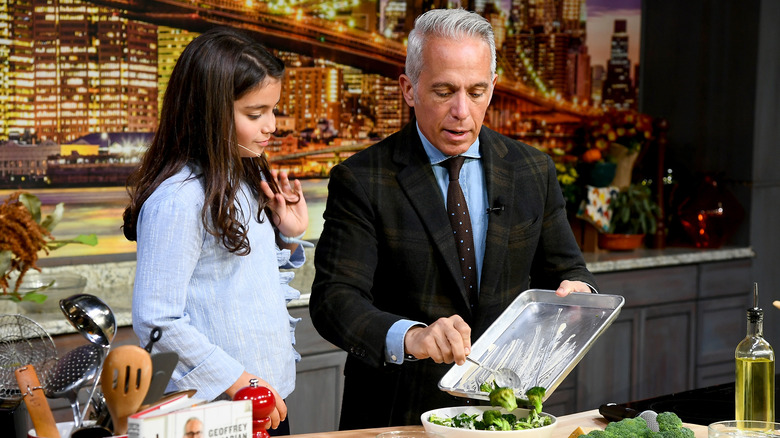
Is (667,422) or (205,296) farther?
(205,296)

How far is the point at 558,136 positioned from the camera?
14.7ft

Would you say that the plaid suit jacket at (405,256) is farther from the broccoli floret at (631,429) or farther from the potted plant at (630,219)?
the potted plant at (630,219)

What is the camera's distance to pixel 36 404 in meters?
1.30

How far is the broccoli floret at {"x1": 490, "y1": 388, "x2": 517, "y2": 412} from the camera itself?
1.55 meters

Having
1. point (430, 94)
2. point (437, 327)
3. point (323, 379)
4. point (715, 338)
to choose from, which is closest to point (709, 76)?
point (715, 338)

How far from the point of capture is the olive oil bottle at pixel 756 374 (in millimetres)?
1758

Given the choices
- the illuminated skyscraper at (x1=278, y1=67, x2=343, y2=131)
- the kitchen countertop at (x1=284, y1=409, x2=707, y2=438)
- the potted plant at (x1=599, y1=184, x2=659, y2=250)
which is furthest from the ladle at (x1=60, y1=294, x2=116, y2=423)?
the potted plant at (x1=599, y1=184, x2=659, y2=250)

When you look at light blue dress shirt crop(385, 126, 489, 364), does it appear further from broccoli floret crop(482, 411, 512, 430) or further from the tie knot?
broccoli floret crop(482, 411, 512, 430)

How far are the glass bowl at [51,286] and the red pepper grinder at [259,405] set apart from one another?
1493mm

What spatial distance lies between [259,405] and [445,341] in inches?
14.7

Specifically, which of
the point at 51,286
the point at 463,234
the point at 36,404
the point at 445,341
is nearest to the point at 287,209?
the point at 463,234

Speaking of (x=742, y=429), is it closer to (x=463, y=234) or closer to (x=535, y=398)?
(x=535, y=398)

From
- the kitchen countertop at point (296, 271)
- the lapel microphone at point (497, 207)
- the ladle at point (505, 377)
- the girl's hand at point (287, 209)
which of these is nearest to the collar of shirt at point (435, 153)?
the lapel microphone at point (497, 207)

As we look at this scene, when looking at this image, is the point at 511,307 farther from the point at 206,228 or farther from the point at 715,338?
the point at 715,338
